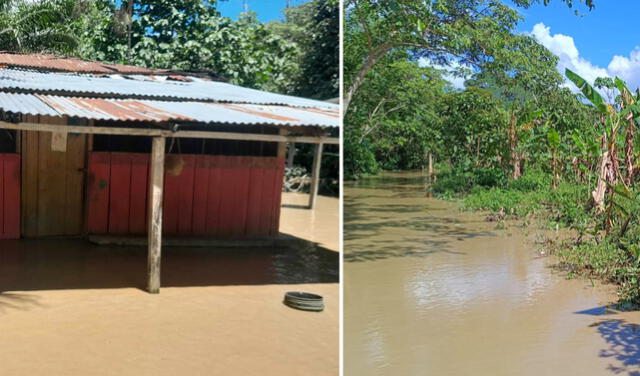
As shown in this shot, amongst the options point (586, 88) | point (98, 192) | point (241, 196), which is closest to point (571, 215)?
point (586, 88)

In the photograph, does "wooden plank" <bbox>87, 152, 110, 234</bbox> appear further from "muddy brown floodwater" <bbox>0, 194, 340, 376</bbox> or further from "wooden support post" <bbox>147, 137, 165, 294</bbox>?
"wooden support post" <bbox>147, 137, 165, 294</bbox>

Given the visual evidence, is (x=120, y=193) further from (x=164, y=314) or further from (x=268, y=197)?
(x=164, y=314)

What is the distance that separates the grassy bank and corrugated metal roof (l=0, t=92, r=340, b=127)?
2646 millimetres

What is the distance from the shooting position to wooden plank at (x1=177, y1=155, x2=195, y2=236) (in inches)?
306

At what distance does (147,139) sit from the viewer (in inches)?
302

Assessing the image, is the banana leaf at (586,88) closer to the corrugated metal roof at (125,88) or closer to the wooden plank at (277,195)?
the corrugated metal roof at (125,88)

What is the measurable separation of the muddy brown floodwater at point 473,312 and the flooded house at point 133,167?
Result: 53.1 inches

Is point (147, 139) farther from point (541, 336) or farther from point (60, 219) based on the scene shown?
point (541, 336)

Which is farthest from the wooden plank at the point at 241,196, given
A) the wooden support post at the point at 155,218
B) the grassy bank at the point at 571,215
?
the grassy bank at the point at 571,215

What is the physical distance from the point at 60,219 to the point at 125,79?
5.76 ft

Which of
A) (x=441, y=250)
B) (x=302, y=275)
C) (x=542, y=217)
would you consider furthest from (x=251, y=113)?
(x=542, y=217)

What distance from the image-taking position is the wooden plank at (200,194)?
25.6 ft

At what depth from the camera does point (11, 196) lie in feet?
24.2

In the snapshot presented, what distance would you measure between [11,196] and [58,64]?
2.04 metres
